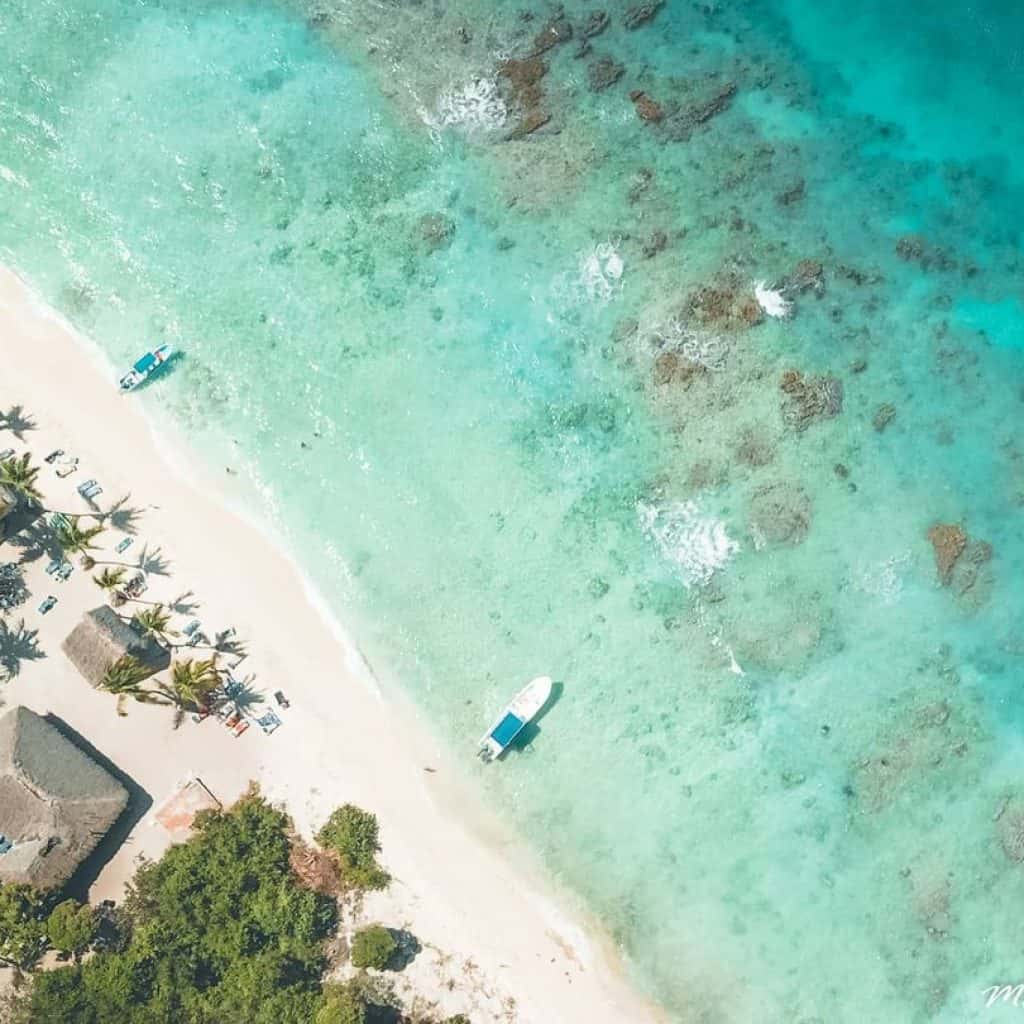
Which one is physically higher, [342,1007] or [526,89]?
[526,89]

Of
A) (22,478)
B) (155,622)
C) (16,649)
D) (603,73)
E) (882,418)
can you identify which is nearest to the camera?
(155,622)

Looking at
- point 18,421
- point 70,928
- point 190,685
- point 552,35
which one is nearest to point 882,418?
point 552,35

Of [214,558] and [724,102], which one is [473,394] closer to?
[214,558]

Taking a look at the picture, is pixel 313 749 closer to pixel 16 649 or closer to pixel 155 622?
pixel 155 622

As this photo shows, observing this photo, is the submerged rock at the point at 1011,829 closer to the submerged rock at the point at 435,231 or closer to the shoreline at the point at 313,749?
the shoreline at the point at 313,749

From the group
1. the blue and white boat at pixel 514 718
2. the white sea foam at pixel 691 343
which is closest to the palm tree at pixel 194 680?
the blue and white boat at pixel 514 718

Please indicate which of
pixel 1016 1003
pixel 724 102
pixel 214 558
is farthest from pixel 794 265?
pixel 1016 1003
